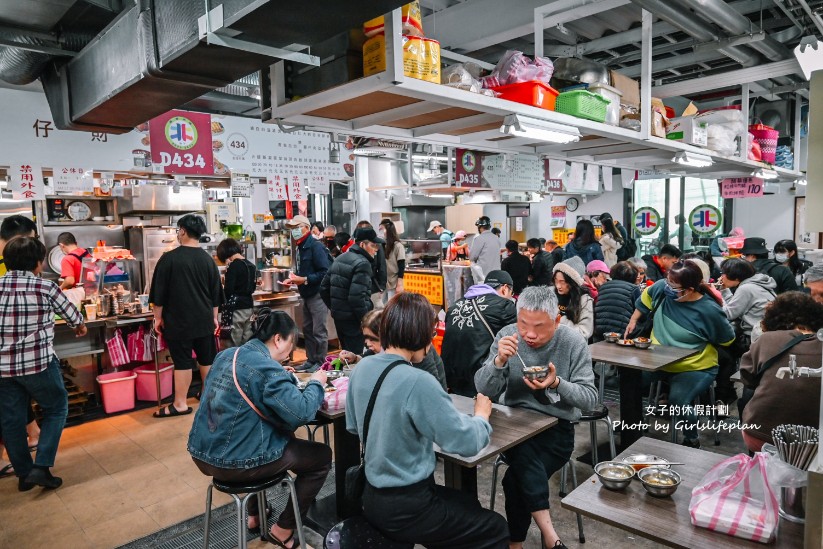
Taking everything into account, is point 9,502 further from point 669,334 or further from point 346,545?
point 669,334

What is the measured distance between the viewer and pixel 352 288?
18.8 ft

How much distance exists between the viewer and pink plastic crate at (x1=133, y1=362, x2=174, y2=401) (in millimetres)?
5793

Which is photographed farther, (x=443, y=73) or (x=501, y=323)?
(x=501, y=323)

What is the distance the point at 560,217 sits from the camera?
17312 millimetres

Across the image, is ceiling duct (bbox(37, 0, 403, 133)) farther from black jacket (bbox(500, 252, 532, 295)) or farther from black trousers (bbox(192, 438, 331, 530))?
black jacket (bbox(500, 252, 532, 295))

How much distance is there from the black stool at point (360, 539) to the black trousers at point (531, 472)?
832mm

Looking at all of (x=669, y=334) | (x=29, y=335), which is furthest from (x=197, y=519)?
(x=669, y=334)

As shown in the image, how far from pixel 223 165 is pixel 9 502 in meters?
3.81

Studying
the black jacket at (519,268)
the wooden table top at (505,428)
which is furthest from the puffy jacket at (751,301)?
the black jacket at (519,268)

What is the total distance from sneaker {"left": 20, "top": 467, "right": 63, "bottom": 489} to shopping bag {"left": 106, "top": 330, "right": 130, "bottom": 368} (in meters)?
1.77

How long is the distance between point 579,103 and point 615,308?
2.12 m

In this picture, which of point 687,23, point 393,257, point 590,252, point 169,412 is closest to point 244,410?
point 169,412

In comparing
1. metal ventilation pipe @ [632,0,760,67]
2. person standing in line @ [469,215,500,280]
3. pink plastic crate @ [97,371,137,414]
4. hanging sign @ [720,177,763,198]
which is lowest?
pink plastic crate @ [97,371,137,414]

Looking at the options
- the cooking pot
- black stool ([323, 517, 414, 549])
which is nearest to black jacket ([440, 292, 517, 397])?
black stool ([323, 517, 414, 549])
